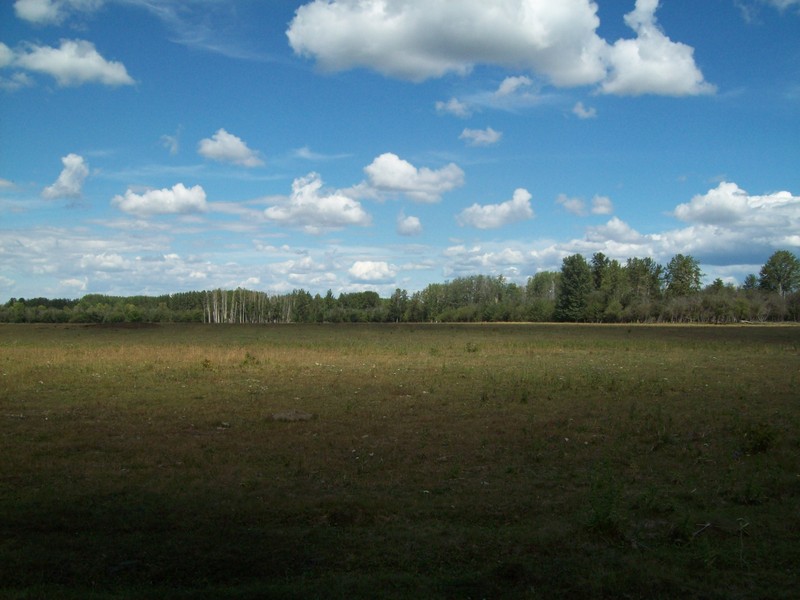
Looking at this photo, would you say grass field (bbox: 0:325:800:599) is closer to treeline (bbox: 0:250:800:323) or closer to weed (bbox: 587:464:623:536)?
weed (bbox: 587:464:623:536)

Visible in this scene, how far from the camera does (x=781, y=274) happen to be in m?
151

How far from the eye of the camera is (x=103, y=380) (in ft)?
79.4

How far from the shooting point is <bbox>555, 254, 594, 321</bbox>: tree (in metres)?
141

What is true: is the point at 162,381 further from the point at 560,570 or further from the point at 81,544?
the point at 560,570

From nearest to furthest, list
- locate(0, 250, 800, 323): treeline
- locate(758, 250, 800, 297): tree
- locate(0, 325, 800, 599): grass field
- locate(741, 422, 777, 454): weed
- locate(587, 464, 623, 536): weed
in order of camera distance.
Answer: locate(0, 325, 800, 599): grass field → locate(587, 464, 623, 536): weed → locate(741, 422, 777, 454): weed → locate(0, 250, 800, 323): treeline → locate(758, 250, 800, 297): tree

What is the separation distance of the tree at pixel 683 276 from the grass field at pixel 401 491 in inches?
5608

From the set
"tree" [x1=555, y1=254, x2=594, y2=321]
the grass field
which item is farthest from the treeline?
the grass field

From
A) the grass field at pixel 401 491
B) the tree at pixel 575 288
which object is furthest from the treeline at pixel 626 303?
the grass field at pixel 401 491

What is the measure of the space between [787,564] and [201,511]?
→ 8046 mm

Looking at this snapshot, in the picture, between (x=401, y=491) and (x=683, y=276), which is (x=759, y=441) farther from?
(x=683, y=276)

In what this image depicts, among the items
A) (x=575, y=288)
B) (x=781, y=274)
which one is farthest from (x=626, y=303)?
(x=781, y=274)

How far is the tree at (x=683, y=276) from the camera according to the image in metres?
152

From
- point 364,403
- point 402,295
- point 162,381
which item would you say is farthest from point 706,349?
point 402,295

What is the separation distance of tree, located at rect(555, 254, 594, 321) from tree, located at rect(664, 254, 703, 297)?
2625 cm
